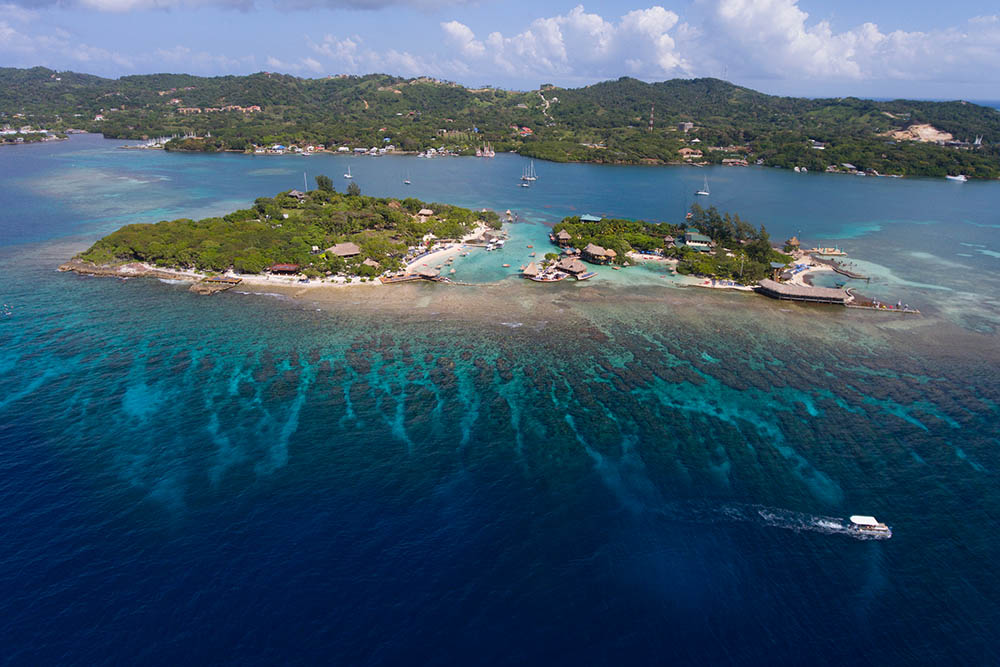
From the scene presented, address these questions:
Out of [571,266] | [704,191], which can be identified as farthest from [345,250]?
[704,191]

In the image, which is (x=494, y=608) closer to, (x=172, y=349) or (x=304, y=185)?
(x=172, y=349)

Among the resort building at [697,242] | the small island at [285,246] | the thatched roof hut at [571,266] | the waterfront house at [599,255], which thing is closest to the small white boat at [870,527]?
the thatched roof hut at [571,266]

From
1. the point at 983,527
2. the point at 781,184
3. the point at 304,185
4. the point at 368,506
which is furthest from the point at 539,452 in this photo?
the point at 781,184

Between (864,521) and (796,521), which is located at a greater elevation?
(864,521)

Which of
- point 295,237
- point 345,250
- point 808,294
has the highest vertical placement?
point 295,237

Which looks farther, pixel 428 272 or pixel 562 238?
pixel 562 238

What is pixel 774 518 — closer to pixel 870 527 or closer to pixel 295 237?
pixel 870 527

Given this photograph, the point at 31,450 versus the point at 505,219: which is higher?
the point at 505,219
